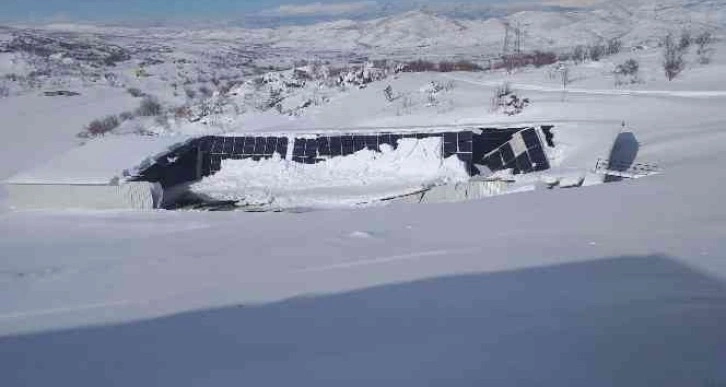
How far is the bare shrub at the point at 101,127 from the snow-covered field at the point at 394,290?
11.8m

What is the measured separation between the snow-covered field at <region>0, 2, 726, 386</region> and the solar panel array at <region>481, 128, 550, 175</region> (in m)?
0.47

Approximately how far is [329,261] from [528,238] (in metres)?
2.23

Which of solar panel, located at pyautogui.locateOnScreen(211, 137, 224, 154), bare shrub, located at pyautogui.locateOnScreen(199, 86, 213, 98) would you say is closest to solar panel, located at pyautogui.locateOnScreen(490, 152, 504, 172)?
solar panel, located at pyautogui.locateOnScreen(211, 137, 224, 154)

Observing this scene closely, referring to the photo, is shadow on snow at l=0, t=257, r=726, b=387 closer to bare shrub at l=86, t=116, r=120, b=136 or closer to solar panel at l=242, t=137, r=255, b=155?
solar panel at l=242, t=137, r=255, b=155

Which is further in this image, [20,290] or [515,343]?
[20,290]

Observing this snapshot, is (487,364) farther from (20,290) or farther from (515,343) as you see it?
(20,290)

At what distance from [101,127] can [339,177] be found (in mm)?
13941

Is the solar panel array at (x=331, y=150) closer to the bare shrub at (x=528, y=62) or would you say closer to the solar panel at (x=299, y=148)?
the solar panel at (x=299, y=148)

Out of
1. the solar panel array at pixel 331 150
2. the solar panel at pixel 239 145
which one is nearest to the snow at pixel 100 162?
the solar panel array at pixel 331 150

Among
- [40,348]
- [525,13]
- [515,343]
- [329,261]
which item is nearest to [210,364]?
[40,348]

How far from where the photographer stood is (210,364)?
12.6 ft

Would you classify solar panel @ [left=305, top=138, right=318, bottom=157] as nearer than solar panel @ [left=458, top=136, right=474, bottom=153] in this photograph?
No

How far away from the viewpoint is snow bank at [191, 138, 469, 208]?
473 inches

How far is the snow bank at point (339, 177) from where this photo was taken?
12016mm
